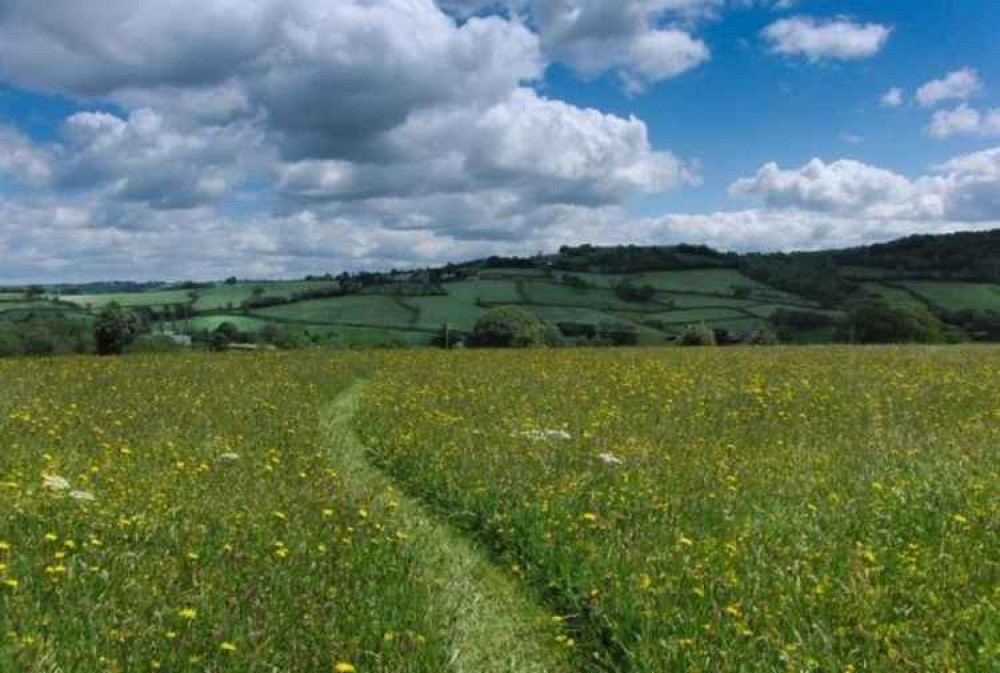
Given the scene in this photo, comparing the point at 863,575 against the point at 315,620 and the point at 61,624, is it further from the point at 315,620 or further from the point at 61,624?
the point at 61,624

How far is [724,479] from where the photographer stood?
1030cm

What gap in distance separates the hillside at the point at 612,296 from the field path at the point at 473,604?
3785 cm

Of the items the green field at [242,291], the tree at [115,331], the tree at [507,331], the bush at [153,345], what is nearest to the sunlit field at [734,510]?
the bush at [153,345]

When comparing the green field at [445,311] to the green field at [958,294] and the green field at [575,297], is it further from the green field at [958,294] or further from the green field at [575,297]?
the green field at [958,294]

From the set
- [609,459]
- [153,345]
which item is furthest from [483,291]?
[609,459]

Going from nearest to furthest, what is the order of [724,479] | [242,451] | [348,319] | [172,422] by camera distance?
[724,479], [242,451], [172,422], [348,319]

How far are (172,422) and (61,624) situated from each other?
9.22 meters

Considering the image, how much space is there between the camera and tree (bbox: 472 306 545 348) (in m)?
49.6

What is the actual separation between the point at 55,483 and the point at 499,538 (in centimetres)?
509

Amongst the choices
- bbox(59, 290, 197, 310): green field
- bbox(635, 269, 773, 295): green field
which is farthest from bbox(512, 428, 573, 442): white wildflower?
bbox(59, 290, 197, 310): green field

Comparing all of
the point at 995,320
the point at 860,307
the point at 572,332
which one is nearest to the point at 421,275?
the point at 572,332

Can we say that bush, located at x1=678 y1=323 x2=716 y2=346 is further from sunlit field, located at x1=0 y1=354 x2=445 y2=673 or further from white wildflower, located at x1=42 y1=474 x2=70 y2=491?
white wildflower, located at x1=42 y1=474 x2=70 y2=491

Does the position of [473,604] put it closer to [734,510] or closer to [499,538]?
A: [499,538]

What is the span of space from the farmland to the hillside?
112 feet
